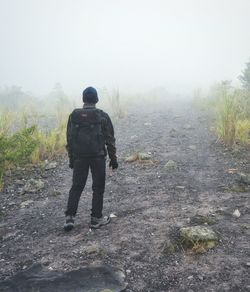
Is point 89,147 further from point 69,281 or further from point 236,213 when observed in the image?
point 236,213

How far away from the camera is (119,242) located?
4863 millimetres

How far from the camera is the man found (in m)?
5.30

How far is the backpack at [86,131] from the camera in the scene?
5.30 meters

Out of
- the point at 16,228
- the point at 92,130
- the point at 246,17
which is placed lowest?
the point at 16,228

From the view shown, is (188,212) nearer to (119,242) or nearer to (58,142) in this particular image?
(119,242)

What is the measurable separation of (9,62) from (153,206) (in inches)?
2809

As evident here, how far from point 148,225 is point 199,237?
0.83 meters

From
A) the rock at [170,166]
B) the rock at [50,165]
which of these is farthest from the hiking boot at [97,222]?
the rock at [50,165]

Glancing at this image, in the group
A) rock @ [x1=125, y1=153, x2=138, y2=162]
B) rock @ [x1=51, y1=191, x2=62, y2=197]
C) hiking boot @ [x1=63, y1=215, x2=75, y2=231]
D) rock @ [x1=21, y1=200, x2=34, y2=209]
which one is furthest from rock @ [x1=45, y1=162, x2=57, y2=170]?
hiking boot @ [x1=63, y1=215, x2=75, y2=231]

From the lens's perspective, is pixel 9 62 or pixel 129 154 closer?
pixel 129 154

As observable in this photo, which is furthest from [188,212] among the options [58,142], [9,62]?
[9,62]

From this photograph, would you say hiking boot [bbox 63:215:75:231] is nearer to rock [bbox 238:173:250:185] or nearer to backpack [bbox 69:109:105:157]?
backpack [bbox 69:109:105:157]

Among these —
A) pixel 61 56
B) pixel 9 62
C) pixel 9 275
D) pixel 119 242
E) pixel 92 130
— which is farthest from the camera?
pixel 61 56

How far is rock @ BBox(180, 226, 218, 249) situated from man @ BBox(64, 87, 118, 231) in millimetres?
1167
